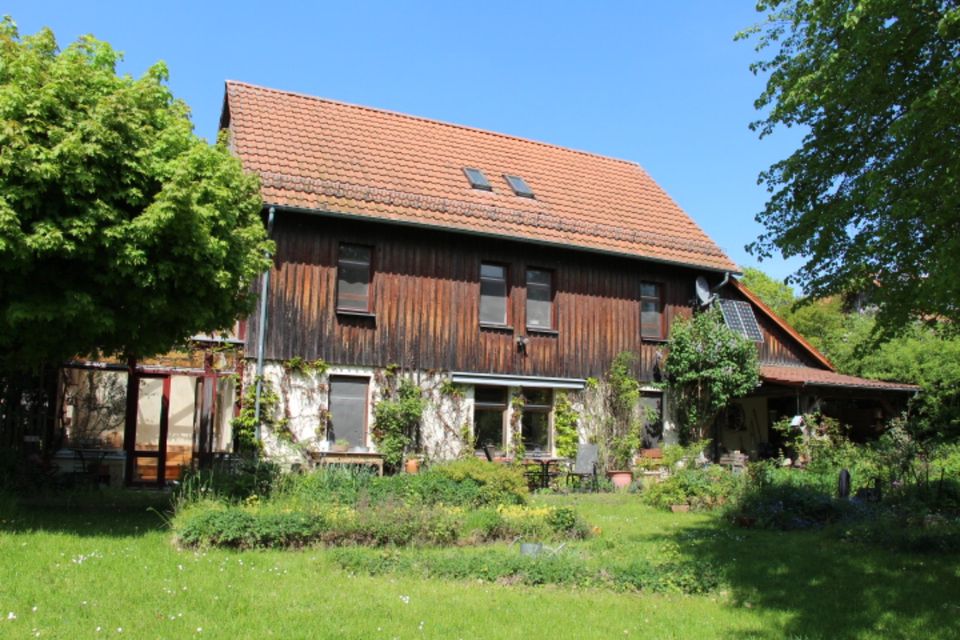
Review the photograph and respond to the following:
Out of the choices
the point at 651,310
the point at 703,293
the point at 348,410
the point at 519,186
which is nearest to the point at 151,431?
the point at 348,410

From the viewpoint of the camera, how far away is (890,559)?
910cm

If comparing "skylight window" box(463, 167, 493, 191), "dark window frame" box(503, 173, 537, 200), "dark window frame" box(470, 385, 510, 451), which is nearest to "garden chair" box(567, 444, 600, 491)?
"dark window frame" box(470, 385, 510, 451)

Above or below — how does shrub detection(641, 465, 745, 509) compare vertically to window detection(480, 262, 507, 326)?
below

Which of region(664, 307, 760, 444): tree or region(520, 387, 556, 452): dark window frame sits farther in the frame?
region(664, 307, 760, 444): tree

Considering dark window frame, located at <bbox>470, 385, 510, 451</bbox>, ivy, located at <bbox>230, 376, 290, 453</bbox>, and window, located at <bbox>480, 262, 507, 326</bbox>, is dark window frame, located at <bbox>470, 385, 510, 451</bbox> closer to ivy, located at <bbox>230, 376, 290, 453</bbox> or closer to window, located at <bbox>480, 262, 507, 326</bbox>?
window, located at <bbox>480, 262, 507, 326</bbox>

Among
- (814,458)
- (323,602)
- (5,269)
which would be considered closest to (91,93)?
(5,269)

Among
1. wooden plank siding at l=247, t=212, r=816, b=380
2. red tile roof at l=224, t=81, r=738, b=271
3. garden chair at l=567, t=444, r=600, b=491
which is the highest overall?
red tile roof at l=224, t=81, r=738, b=271

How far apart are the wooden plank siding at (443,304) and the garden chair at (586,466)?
1.82m

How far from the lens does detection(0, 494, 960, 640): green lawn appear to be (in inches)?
238

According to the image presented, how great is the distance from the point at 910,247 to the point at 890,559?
360 centimetres

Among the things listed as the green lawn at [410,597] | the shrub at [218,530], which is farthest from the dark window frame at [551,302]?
the shrub at [218,530]

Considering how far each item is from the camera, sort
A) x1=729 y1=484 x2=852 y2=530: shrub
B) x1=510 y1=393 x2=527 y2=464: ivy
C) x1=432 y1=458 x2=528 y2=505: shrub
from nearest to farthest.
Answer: x1=729 y1=484 x2=852 y2=530: shrub
x1=432 y1=458 x2=528 y2=505: shrub
x1=510 y1=393 x2=527 y2=464: ivy

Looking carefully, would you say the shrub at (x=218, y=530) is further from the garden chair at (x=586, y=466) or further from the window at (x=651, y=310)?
the window at (x=651, y=310)

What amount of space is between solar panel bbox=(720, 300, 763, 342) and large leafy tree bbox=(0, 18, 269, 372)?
1346 cm
